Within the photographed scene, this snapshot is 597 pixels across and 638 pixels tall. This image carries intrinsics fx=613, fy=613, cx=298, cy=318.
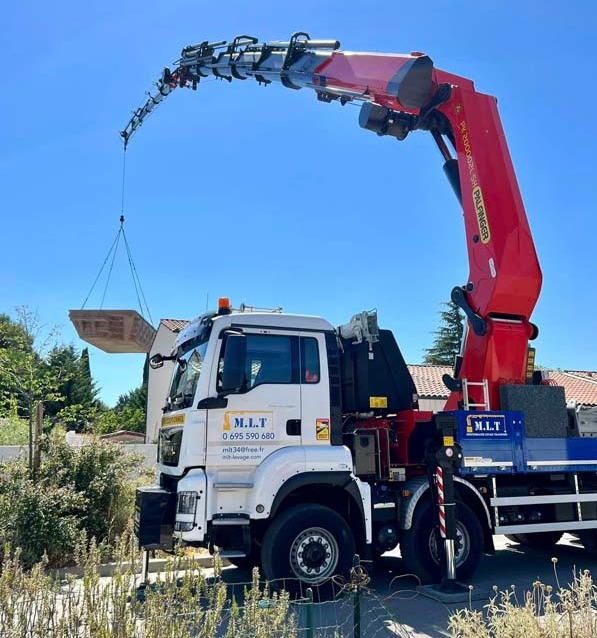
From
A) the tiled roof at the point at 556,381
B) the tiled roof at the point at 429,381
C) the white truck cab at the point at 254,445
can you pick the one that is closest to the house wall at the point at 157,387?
the tiled roof at the point at 429,381

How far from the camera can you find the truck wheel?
6156 mm

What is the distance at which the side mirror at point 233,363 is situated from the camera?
6258mm

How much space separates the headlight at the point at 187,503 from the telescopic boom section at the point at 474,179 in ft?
12.1

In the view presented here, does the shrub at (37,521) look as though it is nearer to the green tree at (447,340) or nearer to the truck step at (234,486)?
the truck step at (234,486)

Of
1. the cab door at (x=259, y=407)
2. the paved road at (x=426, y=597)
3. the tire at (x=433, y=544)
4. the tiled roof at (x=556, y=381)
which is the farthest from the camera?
the tiled roof at (x=556, y=381)

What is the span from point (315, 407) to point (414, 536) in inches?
76.1

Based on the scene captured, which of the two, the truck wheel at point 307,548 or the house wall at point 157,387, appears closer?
the truck wheel at point 307,548

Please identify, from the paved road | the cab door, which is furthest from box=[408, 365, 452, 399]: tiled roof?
the cab door

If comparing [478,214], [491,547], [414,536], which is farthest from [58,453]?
[478,214]

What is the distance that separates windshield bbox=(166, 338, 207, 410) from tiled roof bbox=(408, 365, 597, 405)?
2023 centimetres

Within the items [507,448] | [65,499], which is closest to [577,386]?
[507,448]

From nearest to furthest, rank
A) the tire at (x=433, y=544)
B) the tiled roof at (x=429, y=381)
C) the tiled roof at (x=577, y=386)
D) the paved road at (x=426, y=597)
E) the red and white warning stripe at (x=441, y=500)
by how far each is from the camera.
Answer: the paved road at (x=426, y=597)
the red and white warning stripe at (x=441, y=500)
the tire at (x=433, y=544)
the tiled roof at (x=429, y=381)
the tiled roof at (x=577, y=386)

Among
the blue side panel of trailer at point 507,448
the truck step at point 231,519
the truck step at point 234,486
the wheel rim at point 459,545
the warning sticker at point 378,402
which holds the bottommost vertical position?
the wheel rim at point 459,545

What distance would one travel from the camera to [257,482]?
6.24 meters
